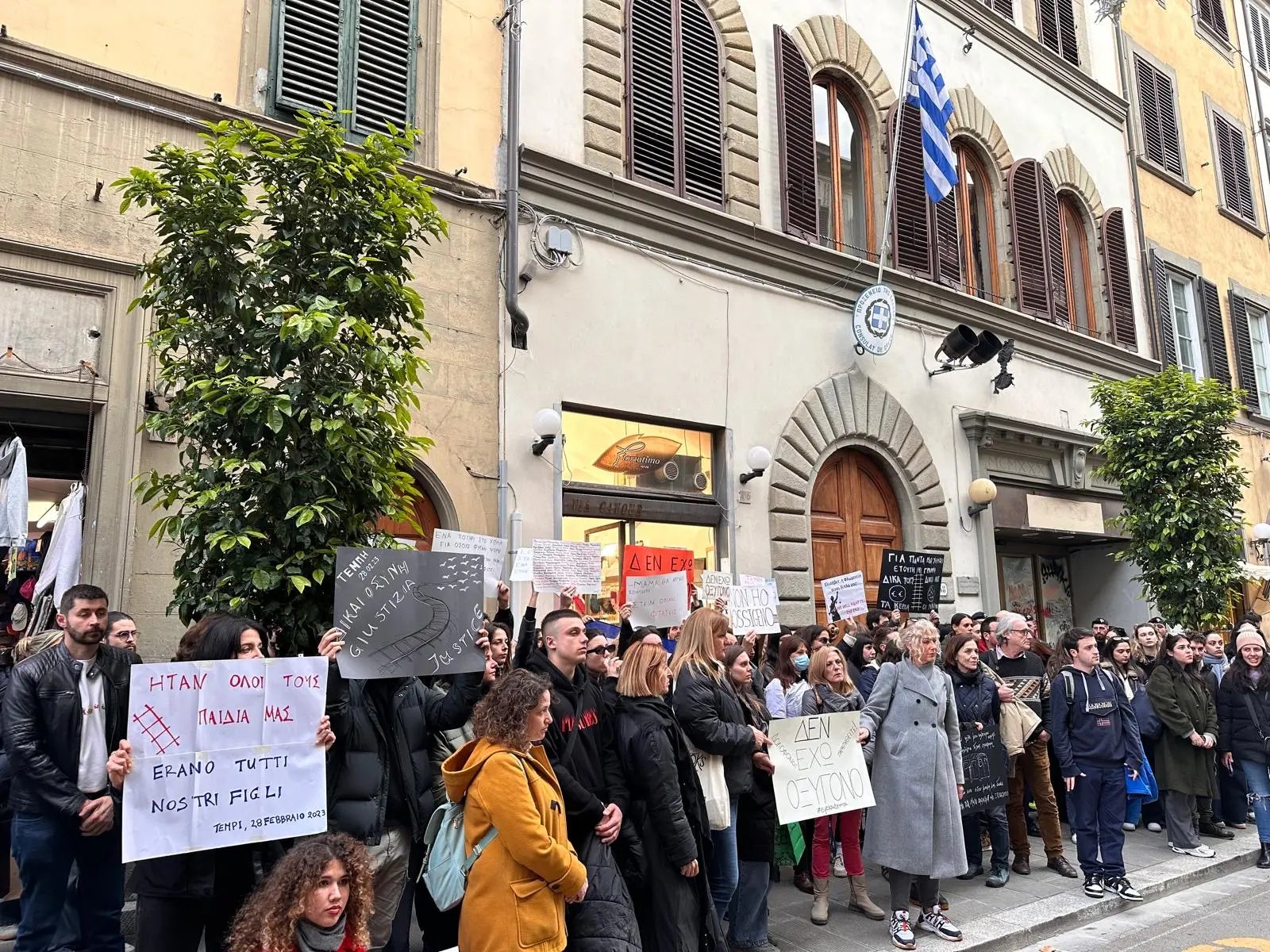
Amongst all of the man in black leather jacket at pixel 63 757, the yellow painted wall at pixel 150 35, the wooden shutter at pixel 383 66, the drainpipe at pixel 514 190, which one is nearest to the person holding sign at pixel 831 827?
the man in black leather jacket at pixel 63 757

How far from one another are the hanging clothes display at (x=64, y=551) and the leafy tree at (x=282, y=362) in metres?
2.41

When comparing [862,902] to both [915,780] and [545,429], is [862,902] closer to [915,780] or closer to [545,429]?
[915,780]

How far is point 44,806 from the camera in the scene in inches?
179

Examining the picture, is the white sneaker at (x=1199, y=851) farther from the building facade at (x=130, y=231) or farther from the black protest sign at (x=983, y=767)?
the building facade at (x=130, y=231)

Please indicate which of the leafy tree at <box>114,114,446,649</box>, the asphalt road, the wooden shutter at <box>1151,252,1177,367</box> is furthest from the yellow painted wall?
the wooden shutter at <box>1151,252,1177,367</box>

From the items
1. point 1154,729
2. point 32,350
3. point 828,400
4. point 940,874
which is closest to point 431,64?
point 32,350

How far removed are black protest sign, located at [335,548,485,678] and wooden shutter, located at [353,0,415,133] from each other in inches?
245

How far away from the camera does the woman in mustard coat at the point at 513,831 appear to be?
3918 mm

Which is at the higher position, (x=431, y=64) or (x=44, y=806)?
(x=431, y=64)

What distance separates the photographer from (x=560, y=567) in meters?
7.50

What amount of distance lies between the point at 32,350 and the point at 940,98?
38.0ft

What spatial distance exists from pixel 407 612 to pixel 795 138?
10294 millimetres

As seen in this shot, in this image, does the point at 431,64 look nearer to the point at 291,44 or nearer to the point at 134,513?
the point at 291,44

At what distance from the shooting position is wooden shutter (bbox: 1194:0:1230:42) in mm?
22344
